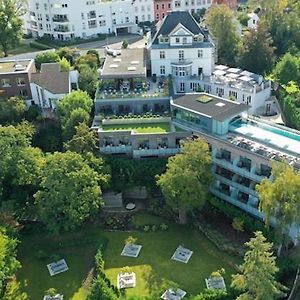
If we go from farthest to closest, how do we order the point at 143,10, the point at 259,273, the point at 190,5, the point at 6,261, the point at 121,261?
the point at 190,5 → the point at 143,10 → the point at 121,261 → the point at 6,261 → the point at 259,273

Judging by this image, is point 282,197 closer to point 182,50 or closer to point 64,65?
point 182,50

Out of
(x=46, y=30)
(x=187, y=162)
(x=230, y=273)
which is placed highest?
(x=46, y=30)

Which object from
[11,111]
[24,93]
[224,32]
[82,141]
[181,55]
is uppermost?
[224,32]

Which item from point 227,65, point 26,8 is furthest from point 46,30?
point 227,65

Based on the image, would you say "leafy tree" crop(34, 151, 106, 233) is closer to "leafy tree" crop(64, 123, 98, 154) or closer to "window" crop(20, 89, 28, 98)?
"leafy tree" crop(64, 123, 98, 154)

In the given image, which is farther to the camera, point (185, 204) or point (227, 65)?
point (227, 65)

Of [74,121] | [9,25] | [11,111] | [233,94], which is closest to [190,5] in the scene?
[9,25]

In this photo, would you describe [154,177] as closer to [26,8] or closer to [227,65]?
[227,65]
